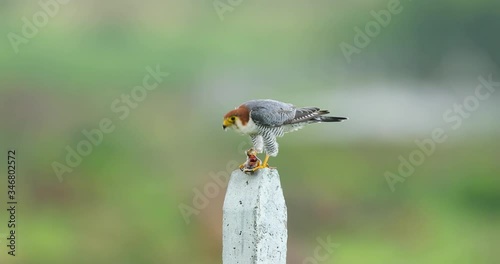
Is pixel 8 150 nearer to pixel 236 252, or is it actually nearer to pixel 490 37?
pixel 236 252

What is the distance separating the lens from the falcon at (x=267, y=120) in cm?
246

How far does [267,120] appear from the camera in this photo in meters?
2.49

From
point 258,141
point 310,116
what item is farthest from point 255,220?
point 310,116

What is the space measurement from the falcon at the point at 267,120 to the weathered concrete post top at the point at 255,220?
62 mm

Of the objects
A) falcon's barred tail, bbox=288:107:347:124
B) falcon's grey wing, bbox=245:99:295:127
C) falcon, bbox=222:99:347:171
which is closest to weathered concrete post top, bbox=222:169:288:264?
falcon, bbox=222:99:347:171

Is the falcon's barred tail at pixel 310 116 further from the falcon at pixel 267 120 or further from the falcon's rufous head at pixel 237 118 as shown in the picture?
the falcon's rufous head at pixel 237 118

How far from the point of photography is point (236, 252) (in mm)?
2338

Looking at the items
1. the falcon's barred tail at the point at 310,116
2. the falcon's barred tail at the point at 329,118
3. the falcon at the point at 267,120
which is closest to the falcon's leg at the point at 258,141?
the falcon at the point at 267,120

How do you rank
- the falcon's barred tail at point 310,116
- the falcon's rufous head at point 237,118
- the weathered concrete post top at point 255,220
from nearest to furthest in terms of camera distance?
the weathered concrete post top at point 255,220, the falcon's rufous head at point 237,118, the falcon's barred tail at point 310,116

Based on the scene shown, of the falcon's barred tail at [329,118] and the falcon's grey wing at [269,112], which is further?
the falcon's barred tail at [329,118]

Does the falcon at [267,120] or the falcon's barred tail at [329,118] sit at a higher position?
the falcon's barred tail at [329,118]

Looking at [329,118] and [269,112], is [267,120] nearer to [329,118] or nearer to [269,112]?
[269,112]

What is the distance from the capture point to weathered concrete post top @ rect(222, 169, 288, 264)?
229 centimetres

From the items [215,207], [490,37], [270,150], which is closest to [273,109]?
[270,150]
